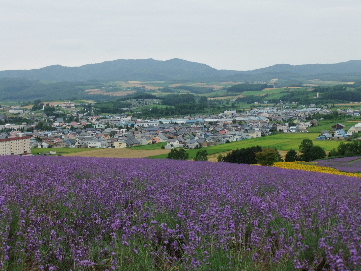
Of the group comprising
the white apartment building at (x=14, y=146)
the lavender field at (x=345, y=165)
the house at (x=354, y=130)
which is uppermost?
the lavender field at (x=345, y=165)

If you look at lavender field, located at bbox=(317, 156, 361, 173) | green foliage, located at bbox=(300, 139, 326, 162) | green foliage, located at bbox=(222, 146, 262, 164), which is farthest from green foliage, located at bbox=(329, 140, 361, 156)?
green foliage, located at bbox=(222, 146, 262, 164)

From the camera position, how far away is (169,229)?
4.62 meters

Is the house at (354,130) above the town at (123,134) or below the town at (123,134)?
above

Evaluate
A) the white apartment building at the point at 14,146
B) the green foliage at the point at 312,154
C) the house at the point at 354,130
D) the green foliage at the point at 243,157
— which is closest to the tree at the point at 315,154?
the green foliage at the point at 312,154

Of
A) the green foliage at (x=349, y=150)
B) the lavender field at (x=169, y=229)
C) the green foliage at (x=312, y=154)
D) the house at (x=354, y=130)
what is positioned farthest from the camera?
the house at (x=354, y=130)

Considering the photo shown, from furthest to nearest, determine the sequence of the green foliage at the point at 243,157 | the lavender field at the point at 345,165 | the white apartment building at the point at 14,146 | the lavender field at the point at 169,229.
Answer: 1. the white apartment building at the point at 14,146
2. the green foliage at the point at 243,157
3. the lavender field at the point at 345,165
4. the lavender field at the point at 169,229

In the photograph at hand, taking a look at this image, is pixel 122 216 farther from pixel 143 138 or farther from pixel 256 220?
pixel 143 138

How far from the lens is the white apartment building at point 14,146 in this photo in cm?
6347

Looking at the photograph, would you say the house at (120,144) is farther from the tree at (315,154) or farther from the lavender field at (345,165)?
the lavender field at (345,165)

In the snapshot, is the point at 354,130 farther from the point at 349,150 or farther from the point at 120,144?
the point at 120,144

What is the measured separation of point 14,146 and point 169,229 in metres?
65.6

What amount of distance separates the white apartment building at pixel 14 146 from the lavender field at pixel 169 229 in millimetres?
59661

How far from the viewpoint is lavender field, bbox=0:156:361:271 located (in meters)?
4.28

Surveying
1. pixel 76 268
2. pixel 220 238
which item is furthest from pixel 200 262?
pixel 76 268
